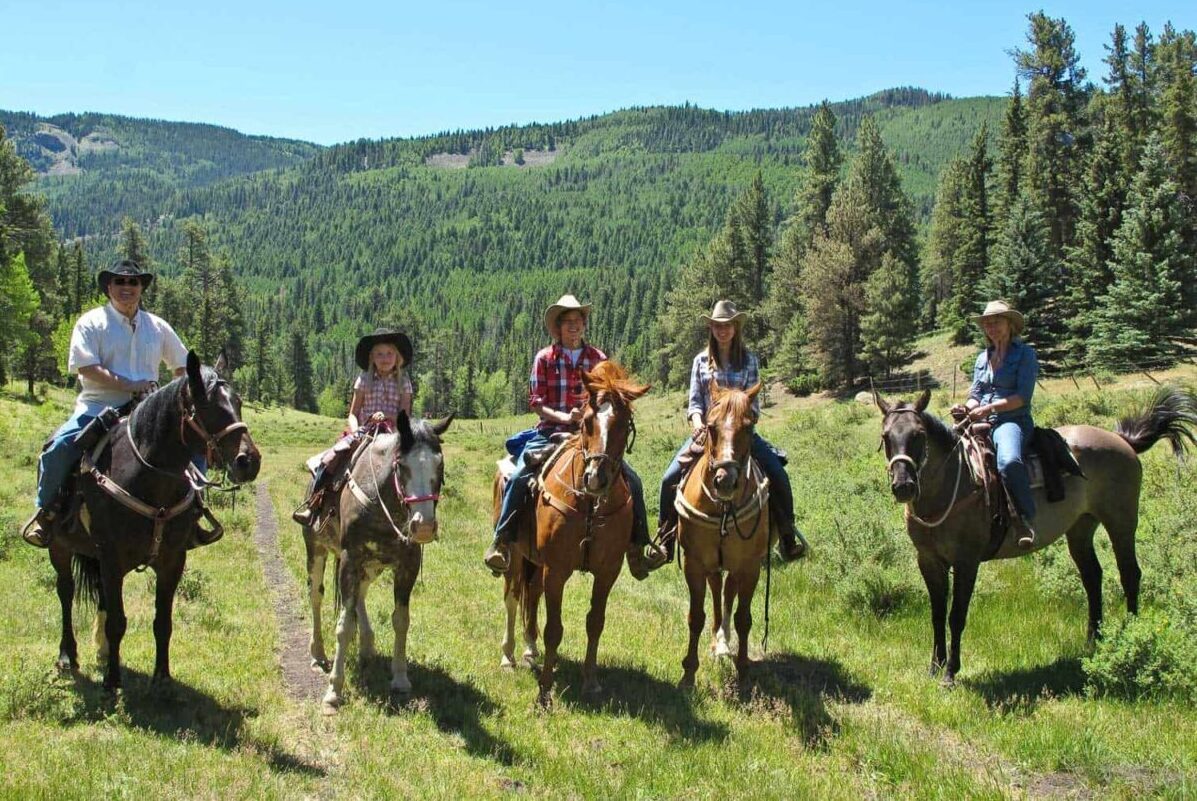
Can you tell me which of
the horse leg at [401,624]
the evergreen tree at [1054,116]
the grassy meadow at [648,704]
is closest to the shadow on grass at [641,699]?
the grassy meadow at [648,704]

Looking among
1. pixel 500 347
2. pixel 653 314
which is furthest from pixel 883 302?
pixel 500 347

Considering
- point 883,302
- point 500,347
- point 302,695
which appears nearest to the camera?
point 302,695

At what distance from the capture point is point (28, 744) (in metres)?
6.11

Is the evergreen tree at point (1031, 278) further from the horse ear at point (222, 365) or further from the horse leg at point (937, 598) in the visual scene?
the horse ear at point (222, 365)

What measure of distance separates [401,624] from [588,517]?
7.13 ft

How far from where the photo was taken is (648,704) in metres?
7.79

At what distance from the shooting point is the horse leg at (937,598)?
8.50m

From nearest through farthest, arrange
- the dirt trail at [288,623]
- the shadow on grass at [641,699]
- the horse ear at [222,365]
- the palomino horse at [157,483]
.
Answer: the palomino horse at [157,483] < the shadow on grass at [641,699] < the horse ear at [222,365] < the dirt trail at [288,623]

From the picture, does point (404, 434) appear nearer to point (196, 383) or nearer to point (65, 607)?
point (196, 383)

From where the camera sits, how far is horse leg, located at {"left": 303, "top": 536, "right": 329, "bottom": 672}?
9.11m

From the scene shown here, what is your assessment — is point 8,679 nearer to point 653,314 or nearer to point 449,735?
point 449,735

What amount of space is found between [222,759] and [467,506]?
16234 millimetres

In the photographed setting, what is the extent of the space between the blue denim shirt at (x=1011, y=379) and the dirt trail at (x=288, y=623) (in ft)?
25.9

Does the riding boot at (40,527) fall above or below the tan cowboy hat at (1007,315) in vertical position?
below
